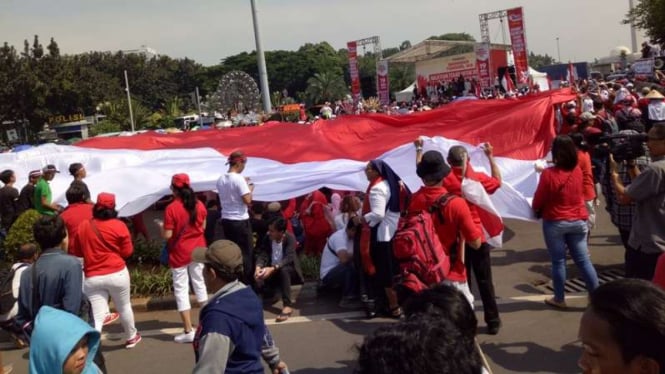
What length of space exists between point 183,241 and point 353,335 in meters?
1.80

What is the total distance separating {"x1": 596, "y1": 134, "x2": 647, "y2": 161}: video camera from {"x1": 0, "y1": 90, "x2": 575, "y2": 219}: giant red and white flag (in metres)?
2.83

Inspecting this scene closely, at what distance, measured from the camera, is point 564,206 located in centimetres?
562

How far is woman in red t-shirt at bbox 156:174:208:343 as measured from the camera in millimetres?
6043

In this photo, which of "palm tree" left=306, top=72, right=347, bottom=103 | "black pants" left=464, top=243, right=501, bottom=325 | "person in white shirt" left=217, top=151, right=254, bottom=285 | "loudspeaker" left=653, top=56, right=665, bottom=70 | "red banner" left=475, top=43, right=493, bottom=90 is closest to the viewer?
"black pants" left=464, top=243, right=501, bottom=325

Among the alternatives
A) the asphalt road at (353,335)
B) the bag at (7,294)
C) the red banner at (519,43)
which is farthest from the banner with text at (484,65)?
the bag at (7,294)

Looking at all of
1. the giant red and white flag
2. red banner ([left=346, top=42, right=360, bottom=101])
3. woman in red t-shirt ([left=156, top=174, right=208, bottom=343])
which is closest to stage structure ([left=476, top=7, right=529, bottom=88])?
red banner ([left=346, top=42, right=360, bottom=101])

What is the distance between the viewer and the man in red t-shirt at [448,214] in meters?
4.56

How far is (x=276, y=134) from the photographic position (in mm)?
12352

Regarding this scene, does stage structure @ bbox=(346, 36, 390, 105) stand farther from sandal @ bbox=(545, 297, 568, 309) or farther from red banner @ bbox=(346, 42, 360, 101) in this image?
sandal @ bbox=(545, 297, 568, 309)

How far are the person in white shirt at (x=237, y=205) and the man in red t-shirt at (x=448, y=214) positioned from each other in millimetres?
2520

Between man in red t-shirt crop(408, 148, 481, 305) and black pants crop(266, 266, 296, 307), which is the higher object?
man in red t-shirt crop(408, 148, 481, 305)

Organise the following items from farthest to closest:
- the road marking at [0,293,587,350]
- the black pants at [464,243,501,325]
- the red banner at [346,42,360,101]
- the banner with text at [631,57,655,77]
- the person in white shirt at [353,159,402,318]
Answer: the red banner at [346,42,360,101]
the banner with text at [631,57,655,77]
the road marking at [0,293,587,350]
the person in white shirt at [353,159,402,318]
the black pants at [464,243,501,325]

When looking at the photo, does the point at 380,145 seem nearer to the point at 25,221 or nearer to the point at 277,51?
the point at 25,221

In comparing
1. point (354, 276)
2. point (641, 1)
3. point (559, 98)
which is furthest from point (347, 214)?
point (641, 1)
